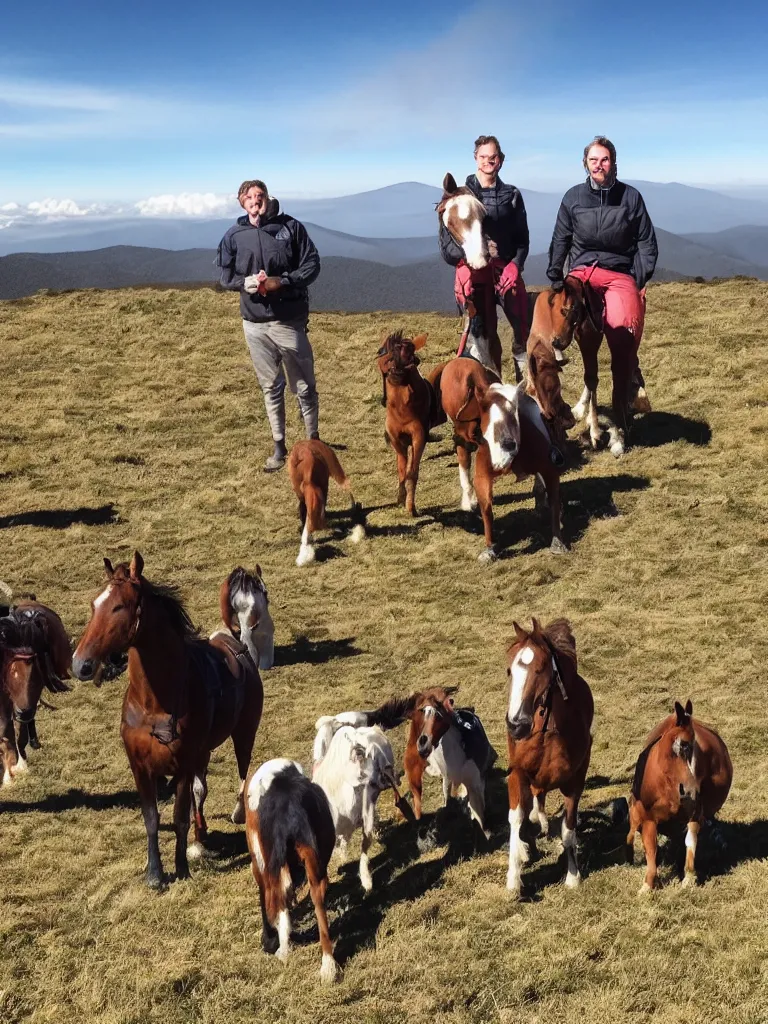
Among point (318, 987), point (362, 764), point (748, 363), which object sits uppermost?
point (748, 363)

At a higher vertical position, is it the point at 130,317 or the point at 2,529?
the point at 130,317

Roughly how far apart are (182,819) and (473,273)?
944 centimetres

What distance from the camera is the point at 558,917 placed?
682 centimetres

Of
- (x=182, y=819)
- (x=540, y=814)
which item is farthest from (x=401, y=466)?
(x=182, y=819)

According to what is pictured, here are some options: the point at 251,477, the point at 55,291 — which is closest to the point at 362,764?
the point at 251,477

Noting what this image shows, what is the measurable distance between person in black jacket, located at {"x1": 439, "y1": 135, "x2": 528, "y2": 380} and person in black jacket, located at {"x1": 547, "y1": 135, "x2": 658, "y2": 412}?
540 millimetres

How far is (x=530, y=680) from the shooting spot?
6590 millimetres

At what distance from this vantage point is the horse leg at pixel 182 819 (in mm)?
7703

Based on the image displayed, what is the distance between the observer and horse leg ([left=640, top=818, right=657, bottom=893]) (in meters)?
7.04

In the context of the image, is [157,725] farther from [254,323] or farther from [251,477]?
[251,477]

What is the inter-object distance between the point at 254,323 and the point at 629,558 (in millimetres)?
6442

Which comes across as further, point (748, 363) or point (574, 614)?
point (748, 363)

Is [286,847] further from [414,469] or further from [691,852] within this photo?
[414,469]

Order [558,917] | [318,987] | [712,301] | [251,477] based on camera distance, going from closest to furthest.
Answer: [318,987], [558,917], [251,477], [712,301]
